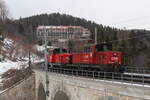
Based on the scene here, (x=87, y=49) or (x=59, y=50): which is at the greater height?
(x=87, y=49)

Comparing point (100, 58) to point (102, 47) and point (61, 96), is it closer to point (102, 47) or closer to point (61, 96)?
point (102, 47)

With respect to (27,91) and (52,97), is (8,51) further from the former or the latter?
(52,97)

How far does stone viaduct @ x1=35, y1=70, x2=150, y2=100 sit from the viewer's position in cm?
1376

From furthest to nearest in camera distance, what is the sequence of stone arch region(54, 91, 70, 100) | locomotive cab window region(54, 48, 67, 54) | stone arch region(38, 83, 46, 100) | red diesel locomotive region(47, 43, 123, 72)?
stone arch region(38, 83, 46, 100) < locomotive cab window region(54, 48, 67, 54) < stone arch region(54, 91, 70, 100) < red diesel locomotive region(47, 43, 123, 72)

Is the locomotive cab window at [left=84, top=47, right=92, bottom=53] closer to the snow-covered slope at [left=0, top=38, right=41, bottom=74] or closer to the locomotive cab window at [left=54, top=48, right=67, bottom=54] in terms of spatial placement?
the locomotive cab window at [left=54, top=48, right=67, bottom=54]

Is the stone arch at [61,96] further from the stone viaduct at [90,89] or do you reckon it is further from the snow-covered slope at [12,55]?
the snow-covered slope at [12,55]

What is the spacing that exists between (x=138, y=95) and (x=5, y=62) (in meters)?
66.1

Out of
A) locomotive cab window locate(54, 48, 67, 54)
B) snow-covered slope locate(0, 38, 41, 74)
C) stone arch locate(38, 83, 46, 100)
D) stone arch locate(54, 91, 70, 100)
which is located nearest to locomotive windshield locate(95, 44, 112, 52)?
stone arch locate(54, 91, 70, 100)

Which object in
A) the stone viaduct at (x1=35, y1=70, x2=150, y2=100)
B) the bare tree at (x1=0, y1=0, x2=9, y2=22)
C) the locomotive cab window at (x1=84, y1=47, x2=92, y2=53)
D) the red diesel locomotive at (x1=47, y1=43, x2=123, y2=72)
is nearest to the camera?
the stone viaduct at (x1=35, y1=70, x2=150, y2=100)

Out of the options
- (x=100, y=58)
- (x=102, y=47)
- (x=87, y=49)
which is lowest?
(x=100, y=58)

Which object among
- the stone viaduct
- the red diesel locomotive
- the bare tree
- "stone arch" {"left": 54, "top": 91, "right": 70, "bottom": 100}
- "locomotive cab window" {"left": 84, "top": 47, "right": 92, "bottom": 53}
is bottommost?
"stone arch" {"left": 54, "top": 91, "right": 70, "bottom": 100}

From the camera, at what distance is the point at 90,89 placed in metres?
18.8

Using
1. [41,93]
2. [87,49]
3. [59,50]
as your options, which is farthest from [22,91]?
[87,49]

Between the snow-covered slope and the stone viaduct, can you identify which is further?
the snow-covered slope
